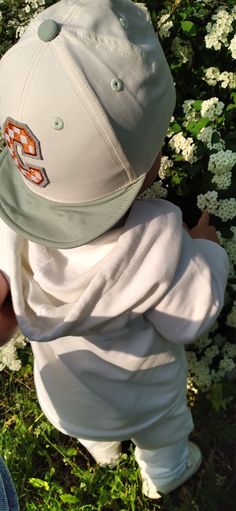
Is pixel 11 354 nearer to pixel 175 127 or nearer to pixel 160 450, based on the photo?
pixel 160 450

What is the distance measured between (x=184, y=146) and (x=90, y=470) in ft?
4.74

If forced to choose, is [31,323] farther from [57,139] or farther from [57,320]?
[57,139]

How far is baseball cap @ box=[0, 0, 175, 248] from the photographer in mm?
1160

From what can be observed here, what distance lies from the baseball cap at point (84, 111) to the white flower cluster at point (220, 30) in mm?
1029

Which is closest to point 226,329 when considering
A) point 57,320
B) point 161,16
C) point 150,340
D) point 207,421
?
point 207,421

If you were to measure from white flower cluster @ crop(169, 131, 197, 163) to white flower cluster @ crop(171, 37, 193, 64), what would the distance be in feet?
1.10

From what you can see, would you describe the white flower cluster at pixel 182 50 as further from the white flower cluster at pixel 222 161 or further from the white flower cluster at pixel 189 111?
the white flower cluster at pixel 222 161

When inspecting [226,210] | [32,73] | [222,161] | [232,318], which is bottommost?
[232,318]

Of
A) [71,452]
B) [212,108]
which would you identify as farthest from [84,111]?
[71,452]

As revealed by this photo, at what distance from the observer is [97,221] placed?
4.23 ft

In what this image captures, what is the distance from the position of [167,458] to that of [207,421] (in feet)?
1.70

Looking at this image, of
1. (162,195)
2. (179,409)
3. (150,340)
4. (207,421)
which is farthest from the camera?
(207,421)

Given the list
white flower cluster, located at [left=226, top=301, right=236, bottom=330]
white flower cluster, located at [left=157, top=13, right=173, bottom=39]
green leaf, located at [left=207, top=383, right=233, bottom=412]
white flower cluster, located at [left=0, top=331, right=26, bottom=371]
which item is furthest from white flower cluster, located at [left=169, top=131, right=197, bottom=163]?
white flower cluster, located at [left=0, top=331, right=26, bottom=371]

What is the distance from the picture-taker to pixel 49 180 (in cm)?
126
